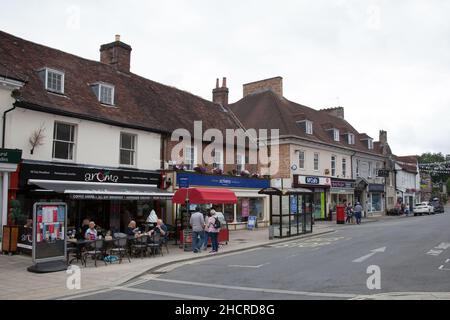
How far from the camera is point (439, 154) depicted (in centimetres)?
11419

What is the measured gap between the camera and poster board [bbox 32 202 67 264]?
12422 mm

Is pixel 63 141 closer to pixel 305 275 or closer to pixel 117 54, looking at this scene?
pixel 117 54

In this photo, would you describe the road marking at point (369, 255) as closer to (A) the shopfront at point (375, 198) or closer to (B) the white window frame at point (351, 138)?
(B) the white window frame at point (351, 138)

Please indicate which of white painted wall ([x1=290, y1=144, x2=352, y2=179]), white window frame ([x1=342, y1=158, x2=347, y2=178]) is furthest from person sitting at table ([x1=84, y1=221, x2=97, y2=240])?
white window frame ([x1=342, y1=158, x2=347, y2=178])

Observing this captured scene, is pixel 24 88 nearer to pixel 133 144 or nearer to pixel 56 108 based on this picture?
Result: pixel 56 108

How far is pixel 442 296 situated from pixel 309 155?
1132 inches

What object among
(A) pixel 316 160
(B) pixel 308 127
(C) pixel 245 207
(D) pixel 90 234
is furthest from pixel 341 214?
(D) pixel 90 234

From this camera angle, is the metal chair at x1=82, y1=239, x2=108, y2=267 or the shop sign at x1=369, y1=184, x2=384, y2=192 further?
the shop sign at x1=369, y1=184, x2=384, y2=192

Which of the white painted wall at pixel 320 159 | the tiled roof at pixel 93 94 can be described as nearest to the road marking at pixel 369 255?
the tiled roof at pixel 93 94

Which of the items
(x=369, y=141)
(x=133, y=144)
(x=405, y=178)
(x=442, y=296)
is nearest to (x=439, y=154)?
(x=405, y=178)

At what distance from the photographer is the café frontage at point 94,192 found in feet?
53.5

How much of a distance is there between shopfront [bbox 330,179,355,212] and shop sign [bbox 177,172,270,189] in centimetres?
1206

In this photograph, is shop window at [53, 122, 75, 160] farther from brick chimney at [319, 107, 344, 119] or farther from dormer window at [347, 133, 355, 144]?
brick chimney at [319, 107, 344, 119]
